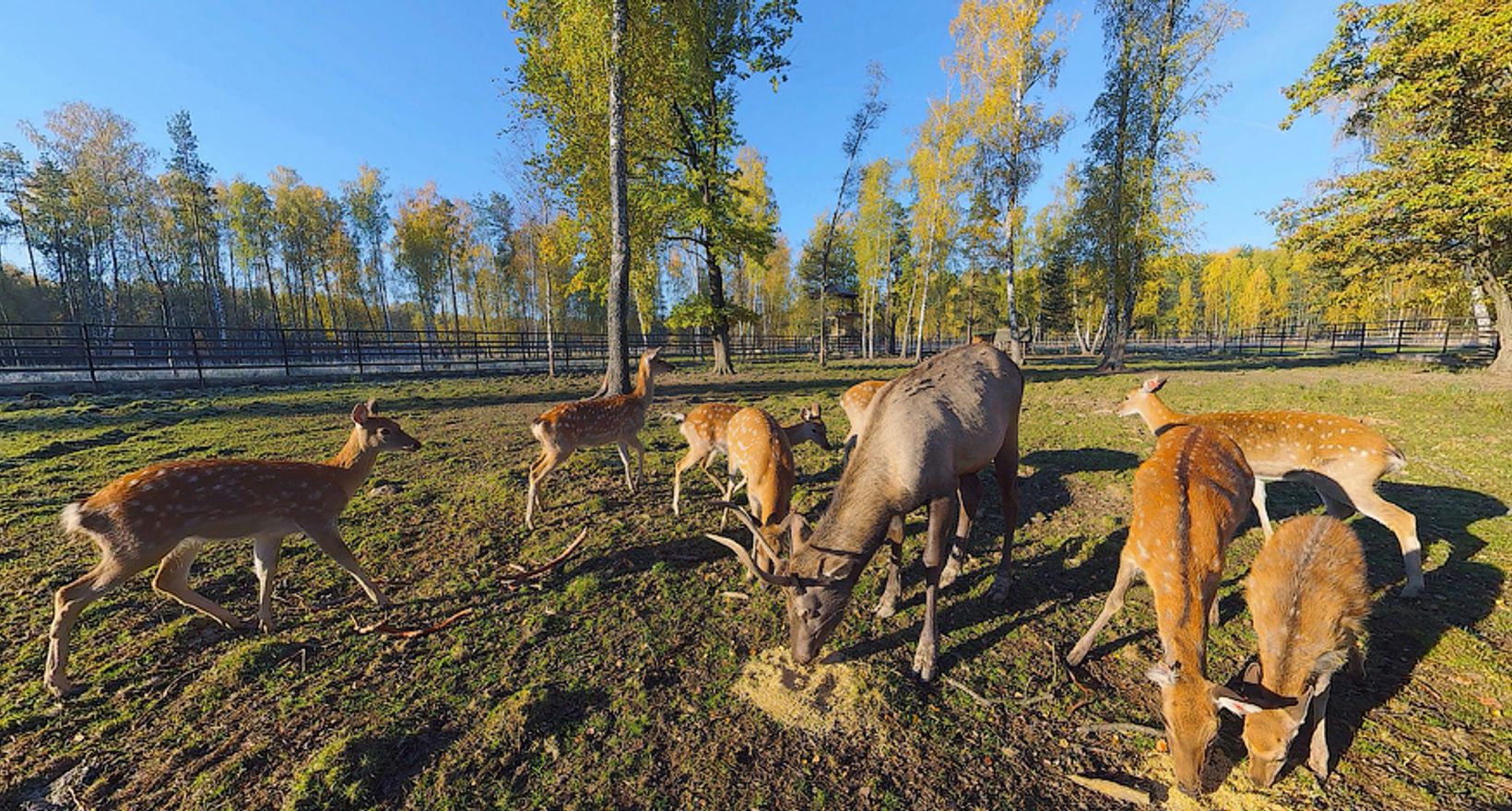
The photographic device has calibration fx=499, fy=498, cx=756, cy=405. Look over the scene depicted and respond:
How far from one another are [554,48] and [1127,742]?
19.0 m

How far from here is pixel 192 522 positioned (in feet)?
11.9

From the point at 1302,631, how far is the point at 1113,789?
1286 millimetres

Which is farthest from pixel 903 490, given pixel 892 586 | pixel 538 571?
pixel 538 571

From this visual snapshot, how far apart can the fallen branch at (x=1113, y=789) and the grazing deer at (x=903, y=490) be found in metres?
0.96

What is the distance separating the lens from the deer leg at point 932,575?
11.3 ft

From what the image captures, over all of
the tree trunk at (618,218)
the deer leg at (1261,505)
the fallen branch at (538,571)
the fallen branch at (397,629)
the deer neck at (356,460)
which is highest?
the tree trunk at (618,218)

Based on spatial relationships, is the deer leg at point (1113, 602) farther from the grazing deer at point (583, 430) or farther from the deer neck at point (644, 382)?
the deer neck at point (644, 382)

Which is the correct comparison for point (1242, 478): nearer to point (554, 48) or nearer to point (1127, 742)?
point (1127, 742)

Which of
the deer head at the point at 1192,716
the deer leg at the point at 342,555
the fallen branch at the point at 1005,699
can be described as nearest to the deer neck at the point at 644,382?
the deer leg at the point at 342,555

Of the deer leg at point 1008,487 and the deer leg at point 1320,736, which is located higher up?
the deer leg at point 1008,487

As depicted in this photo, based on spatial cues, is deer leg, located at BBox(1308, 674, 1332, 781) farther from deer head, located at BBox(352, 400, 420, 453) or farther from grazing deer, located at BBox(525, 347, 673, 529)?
deer head, located at BBox(352, 400, 420, 453)

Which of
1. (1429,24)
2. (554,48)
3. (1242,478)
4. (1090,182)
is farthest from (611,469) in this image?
(1090,182)

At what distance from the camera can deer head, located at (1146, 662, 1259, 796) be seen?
8.10 ft

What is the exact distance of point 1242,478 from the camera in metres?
3.89
